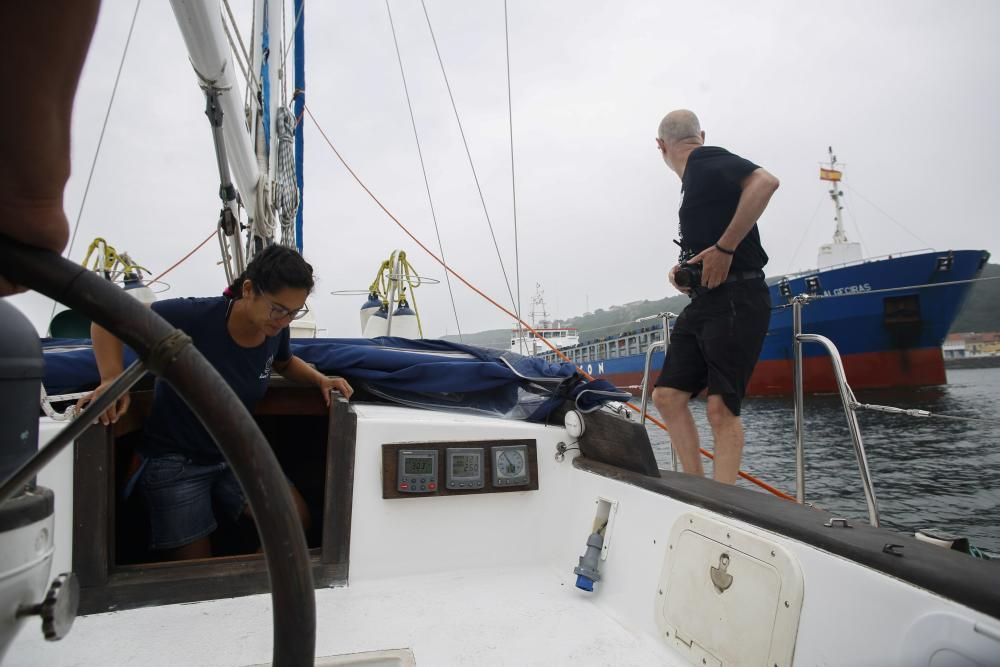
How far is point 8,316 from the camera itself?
0.61 m

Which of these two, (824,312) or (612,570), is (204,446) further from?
(824,312)

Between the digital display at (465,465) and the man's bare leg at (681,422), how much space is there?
73 centimetres

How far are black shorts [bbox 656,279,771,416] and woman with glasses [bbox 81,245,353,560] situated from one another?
4.48ft

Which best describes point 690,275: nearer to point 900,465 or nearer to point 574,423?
point 574,423

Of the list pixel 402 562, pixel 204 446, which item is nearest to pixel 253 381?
pixel 204 446

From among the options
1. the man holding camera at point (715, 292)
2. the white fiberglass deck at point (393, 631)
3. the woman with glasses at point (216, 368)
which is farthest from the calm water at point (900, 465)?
the woman with glasses at point (216, 368)

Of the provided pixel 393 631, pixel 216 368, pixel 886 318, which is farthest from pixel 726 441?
pixel 886 318

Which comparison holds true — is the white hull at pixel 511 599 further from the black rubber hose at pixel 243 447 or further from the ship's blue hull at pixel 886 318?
the ship's blue hull at pixel 886 318

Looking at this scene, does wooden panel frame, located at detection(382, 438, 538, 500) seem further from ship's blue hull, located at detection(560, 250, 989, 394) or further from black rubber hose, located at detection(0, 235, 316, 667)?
ship's blue hull, located at detection(560, 250, 989, 394)

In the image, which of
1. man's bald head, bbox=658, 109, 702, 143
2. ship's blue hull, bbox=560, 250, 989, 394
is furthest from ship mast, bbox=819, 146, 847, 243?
man's bald head, bbox=658, 109, 702, 143

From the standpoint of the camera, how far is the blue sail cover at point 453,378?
198 cm

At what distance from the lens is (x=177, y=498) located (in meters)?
1.64

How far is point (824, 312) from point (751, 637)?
1544 cm

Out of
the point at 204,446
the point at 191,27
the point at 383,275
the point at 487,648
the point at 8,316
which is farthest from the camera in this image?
the point at 383,275
